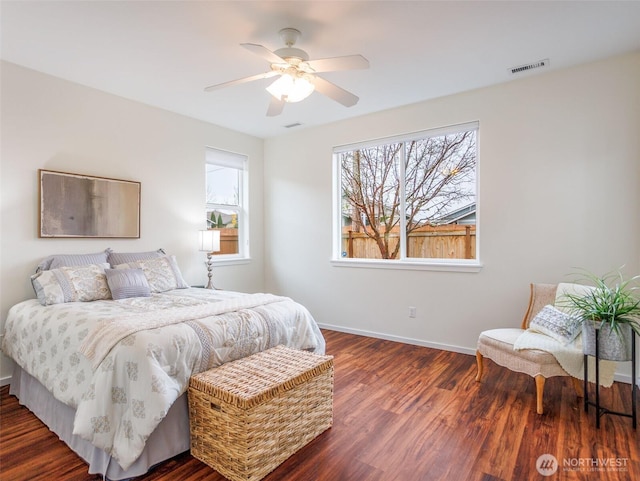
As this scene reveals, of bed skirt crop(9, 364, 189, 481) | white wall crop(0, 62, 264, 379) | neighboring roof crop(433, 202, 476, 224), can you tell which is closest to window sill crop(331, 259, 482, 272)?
neighboring roof crop(433, 202, 476, 224)

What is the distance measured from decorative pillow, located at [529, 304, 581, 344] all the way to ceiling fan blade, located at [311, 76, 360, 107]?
214 centimetres

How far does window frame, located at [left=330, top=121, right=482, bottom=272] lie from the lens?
11.7ft

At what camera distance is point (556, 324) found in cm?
257

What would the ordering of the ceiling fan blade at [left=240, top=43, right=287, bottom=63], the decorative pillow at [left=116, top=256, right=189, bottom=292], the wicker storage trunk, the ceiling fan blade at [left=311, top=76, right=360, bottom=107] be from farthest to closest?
the decorative pillow at [left=116, top=256, right=189, bottom=292] → the ceiling fan blade at [left=311, top=76, right=360, bottom=107] → the ceiling fan blade at [left=240, top=43, right=287, bottom=63] → the wicker storage trunk

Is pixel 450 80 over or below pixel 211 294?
over

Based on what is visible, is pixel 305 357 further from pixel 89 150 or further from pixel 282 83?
pixel 89 150

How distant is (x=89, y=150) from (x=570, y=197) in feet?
14.2

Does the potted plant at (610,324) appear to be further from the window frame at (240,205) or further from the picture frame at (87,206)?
the picture frame at (87,206)

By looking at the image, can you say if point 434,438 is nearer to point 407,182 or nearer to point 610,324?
point 610,324

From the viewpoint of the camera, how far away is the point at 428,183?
3.94m

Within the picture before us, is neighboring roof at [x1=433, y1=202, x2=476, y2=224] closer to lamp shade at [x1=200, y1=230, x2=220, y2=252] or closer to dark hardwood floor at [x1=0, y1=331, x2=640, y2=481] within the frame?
dark hardwood floor at [x1=0, y1=331, x2=640, y2=481]

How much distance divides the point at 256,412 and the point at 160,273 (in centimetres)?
209

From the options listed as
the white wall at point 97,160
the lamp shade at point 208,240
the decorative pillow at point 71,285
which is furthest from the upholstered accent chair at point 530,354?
the white wall at point 97,160

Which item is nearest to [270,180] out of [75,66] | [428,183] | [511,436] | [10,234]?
[428,183]
